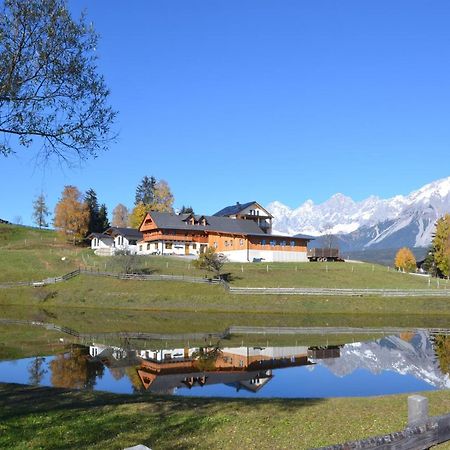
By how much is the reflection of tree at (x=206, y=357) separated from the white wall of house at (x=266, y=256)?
179 feet

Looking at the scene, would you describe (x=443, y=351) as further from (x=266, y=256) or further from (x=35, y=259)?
(x=35, y=259)

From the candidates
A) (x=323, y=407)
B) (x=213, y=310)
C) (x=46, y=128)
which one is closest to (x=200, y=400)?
(x=323, y=407)

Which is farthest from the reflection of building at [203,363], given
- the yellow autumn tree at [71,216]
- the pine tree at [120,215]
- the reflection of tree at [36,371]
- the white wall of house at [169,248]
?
the pine tree at [120,215]

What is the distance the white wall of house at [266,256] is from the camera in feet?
313

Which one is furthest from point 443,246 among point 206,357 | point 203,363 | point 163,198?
point 203,363

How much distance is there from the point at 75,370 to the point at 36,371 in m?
2.36

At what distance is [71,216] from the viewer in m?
114

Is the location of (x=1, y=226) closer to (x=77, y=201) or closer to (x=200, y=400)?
(x=77, y=201)

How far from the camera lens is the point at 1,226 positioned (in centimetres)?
13912

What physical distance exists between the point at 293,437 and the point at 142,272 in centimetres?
6651

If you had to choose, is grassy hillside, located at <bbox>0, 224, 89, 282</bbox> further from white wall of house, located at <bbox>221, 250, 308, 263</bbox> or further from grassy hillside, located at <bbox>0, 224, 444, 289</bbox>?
white wall of house, located at <bbox>221, 250, 308, 263</bbox>

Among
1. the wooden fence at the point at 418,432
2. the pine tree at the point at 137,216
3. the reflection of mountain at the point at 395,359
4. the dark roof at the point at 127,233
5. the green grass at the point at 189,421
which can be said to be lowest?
the reflection of mountain at the point at 395,359

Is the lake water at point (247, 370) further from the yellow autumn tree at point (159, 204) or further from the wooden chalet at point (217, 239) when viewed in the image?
the yellow autumn tree at point (159, 204)

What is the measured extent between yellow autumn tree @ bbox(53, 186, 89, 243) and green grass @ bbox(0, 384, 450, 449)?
3893 inches
